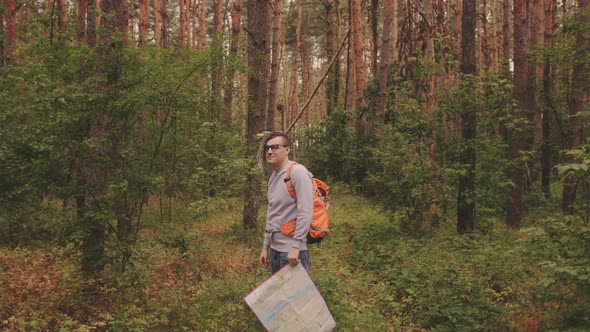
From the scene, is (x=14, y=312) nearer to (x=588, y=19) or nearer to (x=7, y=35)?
(x=7, y=35)

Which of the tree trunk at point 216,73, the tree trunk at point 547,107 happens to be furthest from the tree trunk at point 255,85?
the tree trunk at point 547,107

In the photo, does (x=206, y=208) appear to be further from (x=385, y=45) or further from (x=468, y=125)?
(x=385, y=45)

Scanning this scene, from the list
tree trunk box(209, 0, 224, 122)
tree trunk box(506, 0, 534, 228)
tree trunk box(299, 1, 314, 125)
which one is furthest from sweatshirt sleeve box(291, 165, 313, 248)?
tree trunk box(299, 1, 314, 125)

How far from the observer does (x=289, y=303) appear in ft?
12.8

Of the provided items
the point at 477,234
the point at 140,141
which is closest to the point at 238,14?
the point at 140,141

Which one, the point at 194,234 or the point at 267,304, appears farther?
the point at 194,234

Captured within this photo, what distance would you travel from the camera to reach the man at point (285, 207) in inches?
158

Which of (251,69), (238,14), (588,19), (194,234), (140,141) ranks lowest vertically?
(194,234)

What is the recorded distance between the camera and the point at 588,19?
33.4 feet

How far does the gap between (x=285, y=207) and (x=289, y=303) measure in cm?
84

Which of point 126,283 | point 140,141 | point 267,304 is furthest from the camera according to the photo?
point 140,141

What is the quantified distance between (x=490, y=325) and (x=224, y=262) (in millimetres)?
3872

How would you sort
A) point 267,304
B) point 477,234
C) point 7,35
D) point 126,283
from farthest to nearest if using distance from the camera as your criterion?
point 7,35
point 477,234
point 126,283
point 267,304

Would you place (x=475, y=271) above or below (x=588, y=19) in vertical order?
below
